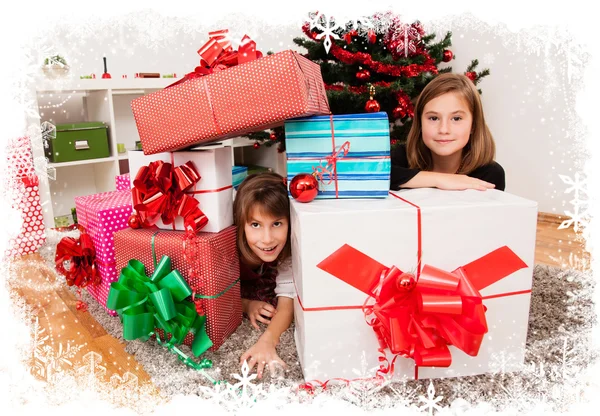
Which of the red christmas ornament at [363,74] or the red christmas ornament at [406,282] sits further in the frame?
the red christmas ornament at [363,74]

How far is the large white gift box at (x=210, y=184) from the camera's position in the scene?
1126 millimetres

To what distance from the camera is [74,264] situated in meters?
1.38

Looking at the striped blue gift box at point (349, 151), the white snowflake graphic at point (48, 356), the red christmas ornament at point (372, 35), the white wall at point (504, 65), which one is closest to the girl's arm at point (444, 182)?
the striped blue gift box at point (349, 151)

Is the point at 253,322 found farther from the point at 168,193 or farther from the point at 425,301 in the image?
the point at 425,301

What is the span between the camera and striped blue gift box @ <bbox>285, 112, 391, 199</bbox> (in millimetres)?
1004

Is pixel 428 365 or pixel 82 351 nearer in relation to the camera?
pixel 428 365

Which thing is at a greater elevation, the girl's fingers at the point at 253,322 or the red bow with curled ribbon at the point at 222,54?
the red bow with curled ribbon at the point at 222,54

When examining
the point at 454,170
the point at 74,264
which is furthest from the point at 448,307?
the point at 74,264

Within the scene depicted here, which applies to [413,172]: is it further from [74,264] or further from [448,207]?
[74,264]

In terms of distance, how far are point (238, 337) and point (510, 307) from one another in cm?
65

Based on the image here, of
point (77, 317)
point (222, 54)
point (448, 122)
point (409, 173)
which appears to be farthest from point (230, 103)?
point (77, 317)

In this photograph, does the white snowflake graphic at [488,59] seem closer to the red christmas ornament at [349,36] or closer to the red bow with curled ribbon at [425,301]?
the red christmas ornament at [349,36]

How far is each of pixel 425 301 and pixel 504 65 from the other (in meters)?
2.09

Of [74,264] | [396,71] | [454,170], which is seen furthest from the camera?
[396,71]
